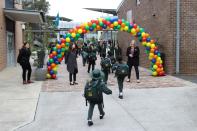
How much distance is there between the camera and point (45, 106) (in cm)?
1001

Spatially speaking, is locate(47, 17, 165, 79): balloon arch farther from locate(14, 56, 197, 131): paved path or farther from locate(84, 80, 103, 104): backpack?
locate(84, 80, 103, 104): backpack

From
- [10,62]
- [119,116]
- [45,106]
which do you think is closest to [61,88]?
[45,106]

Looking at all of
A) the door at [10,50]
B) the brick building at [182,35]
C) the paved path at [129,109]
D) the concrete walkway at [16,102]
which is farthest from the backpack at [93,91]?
the door at [10,50]

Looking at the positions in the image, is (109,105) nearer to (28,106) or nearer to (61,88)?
(28,106)

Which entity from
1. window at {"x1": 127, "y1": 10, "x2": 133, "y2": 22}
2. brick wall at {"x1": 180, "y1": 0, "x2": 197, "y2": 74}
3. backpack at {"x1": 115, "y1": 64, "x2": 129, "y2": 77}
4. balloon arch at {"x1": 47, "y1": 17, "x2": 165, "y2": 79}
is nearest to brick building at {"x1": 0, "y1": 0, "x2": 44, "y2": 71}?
balloon arch at {"x1": 47, "y1": 17, "x2": 165, "y2": 79}

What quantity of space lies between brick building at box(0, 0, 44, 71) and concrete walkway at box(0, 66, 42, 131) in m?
5.50

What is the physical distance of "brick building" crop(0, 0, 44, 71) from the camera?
2003 centimetres

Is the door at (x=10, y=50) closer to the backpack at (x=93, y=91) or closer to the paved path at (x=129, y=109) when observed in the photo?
the paved path at (x=129, y=109)

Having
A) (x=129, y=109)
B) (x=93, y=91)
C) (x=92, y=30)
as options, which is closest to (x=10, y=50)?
(x=92, y=30)

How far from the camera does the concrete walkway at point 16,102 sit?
8344 millimetres

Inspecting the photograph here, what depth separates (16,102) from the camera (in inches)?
416

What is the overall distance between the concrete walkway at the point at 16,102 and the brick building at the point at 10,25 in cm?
550

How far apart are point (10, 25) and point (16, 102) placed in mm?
14586

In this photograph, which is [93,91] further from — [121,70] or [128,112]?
[121,70]
